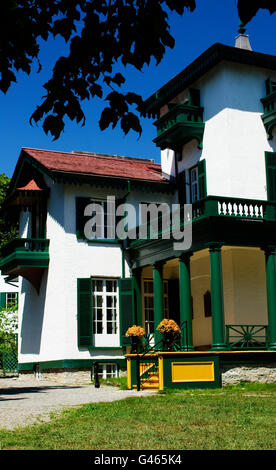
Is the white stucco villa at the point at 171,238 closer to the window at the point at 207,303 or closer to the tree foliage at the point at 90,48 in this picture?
the window at the point at 207,303

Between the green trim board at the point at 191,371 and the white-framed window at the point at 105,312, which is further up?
the white-framed window at the point at 105,312

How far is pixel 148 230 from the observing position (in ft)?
77.5

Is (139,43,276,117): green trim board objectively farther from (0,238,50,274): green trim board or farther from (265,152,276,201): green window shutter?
(0,238,50,274): green trim board

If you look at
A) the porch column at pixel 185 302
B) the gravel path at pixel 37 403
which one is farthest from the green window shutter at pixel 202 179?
the gravel path at pixel 37 403

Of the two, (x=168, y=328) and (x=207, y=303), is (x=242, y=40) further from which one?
(x=168, y=328)

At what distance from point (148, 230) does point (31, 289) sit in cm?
597

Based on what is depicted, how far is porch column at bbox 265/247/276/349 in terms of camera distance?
20016 millimetres

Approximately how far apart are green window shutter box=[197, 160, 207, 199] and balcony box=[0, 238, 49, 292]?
600cm

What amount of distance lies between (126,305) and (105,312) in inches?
32.0

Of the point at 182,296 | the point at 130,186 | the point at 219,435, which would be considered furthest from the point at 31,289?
the point at 219,435

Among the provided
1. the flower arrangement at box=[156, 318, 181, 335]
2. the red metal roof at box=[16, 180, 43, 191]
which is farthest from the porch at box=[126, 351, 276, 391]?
the red metal roof at box=[16, 180, 43, 191]

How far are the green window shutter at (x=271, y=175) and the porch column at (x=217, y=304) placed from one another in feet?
13.5

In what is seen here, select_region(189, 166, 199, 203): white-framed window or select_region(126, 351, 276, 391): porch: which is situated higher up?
select_region(189, 166, 199, 203): white-framed window

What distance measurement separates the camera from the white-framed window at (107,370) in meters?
24.2
